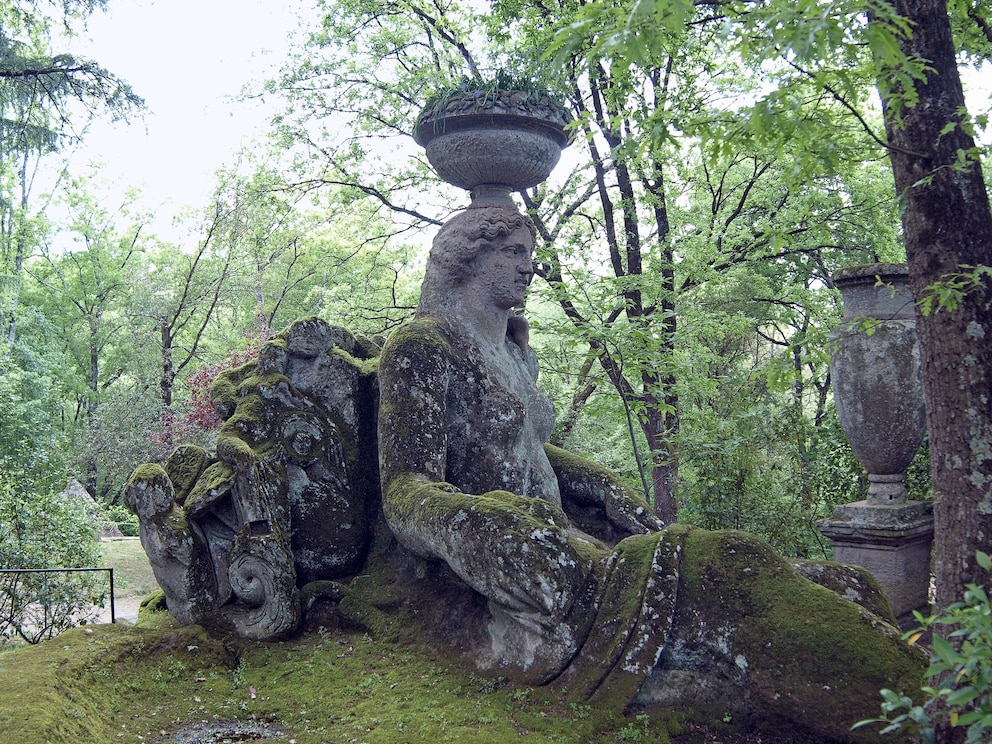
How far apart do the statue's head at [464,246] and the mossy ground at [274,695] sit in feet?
6.96

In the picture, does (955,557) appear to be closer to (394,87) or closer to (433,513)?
(433,513)

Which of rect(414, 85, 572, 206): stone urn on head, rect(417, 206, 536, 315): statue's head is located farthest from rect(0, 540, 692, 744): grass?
rect(414, 85, 572, 206): stone urn on head

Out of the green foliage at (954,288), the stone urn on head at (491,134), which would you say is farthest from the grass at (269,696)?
the stone urn on head at (491,134)

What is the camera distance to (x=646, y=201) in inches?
Answer: 501


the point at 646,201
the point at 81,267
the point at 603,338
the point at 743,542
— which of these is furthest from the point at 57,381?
the point at 743,542

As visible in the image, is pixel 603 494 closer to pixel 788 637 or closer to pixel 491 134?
pixel 788 637

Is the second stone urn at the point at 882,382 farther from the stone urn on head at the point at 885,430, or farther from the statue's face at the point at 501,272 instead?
the statue's face at the point at 501,272

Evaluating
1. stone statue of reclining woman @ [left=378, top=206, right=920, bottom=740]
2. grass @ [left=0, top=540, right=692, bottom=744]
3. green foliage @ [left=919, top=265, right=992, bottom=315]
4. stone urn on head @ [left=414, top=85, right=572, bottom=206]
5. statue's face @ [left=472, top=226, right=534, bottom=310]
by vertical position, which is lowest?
grass @ [left=0, top=540, right=692, bottom=744]

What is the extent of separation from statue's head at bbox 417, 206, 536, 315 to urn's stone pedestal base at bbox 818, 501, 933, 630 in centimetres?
371

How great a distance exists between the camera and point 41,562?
7652 millimetres

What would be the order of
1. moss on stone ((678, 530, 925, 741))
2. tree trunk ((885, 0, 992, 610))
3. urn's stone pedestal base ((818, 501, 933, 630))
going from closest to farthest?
1. tree trunk ((885, 0, 992, 610))
2. moss on stone ((678, 530, 925, 741))
3. urn's stone pedestal base ((818, 501, 933, 630))

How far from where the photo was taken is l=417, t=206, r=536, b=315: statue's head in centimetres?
526

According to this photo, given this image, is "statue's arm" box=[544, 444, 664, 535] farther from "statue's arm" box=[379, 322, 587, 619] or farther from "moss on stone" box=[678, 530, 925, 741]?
"moss on stone" box=[678, 530, 925, 741]

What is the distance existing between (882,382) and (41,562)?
7.49 meters
